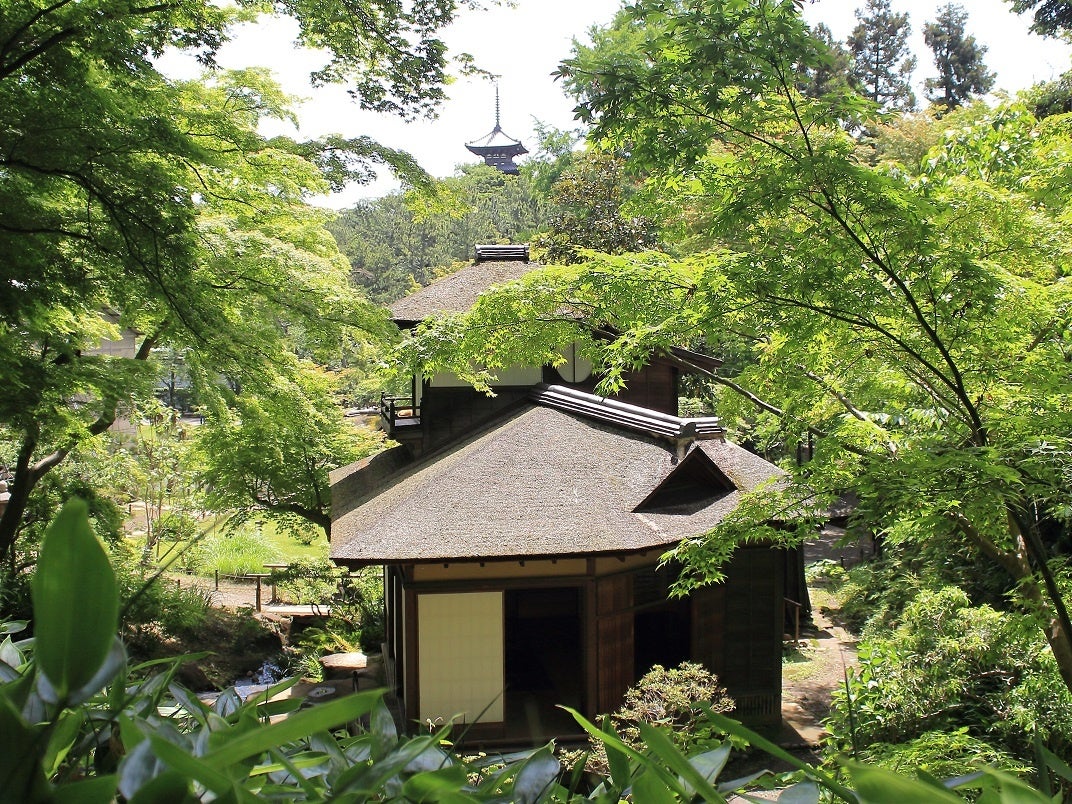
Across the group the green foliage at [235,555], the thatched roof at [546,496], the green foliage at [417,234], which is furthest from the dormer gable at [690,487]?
the green foliage at [417,234]

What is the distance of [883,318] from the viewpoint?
17.8 feet

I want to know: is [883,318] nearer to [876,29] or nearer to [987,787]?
[987,787]

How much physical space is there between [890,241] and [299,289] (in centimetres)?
550

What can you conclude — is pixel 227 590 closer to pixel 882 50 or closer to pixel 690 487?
pixel 690 487

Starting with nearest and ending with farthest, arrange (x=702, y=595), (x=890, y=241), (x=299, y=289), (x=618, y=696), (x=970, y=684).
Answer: (x=890, y=241)
(x=970, y=684)
(x=299, y=289)
(x=618, y=696)
(x=702, y=595)

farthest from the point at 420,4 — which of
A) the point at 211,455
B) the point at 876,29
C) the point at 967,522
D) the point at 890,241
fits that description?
the point at 876,29

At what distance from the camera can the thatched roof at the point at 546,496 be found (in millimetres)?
8438

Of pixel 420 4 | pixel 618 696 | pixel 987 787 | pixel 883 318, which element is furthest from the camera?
pixel 618 696

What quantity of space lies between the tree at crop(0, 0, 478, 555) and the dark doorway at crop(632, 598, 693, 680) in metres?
5.50

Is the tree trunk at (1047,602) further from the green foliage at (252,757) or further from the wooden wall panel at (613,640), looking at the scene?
the green foliage at (252,757)

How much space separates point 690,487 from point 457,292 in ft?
17.0

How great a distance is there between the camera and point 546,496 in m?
9.26

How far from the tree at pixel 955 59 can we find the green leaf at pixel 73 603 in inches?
1255

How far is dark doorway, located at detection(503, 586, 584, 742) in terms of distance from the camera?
9.29 metres
